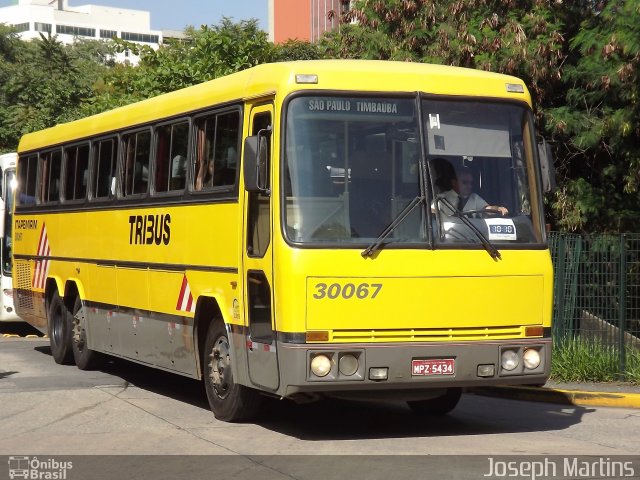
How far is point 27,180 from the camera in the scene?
19328 millimetres

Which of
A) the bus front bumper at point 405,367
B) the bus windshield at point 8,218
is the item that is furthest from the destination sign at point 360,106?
the bus windshield at point 8,218

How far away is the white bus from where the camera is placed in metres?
22.8

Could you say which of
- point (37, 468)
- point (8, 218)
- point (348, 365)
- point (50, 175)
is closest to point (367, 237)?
point (348, 365)

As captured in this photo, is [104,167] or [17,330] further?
[17,330]

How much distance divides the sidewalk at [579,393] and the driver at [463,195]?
12.3 feet

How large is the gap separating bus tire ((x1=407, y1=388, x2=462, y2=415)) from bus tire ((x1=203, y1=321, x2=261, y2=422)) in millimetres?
1780

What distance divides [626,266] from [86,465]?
763 cm

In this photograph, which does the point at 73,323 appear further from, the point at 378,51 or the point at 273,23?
the point at 273,23

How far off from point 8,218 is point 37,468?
47.4 ft

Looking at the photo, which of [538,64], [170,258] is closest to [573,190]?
[538,64]

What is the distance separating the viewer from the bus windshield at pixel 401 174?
10.3m

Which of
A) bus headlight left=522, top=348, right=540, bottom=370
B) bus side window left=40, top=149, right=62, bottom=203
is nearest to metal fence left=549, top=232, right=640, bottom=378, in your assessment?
bus headlight left=522, top=348, right=540, bottom=370

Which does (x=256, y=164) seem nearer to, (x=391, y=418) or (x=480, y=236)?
(x=480, y=236)

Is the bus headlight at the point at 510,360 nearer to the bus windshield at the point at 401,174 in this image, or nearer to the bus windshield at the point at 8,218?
the bus windshield at the point at 401,174
